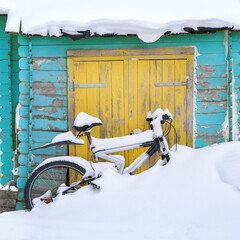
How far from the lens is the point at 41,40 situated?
462 centimetres

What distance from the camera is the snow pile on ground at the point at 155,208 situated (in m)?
2.41

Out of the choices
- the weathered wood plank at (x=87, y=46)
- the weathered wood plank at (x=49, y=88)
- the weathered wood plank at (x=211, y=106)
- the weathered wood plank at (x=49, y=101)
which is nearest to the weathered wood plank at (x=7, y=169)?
the weathered wood plank at (x=49, y=101)

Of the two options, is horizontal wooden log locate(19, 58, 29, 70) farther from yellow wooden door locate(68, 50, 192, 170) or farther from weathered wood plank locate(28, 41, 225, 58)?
yellow wooden door locate(68, 50, 192, 170)

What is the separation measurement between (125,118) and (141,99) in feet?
1.36

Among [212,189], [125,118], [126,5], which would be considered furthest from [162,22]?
[212,189]

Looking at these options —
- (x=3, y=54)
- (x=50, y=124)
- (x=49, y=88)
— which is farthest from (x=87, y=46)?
(x=3, y=54)

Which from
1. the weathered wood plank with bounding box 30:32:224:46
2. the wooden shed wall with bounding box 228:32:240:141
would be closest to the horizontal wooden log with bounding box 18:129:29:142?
the weathered wood plank with bounding box 30:32:224:46

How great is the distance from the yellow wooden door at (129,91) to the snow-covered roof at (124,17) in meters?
0.50

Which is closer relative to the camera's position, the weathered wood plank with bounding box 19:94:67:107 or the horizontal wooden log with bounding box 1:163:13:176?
the weathered wood plank with bounding box 19:94:67:107

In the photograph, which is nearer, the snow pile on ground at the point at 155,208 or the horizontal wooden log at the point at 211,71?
the snow pile on ground at the point at 155,208

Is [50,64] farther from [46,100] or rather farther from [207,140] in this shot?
[207,140]

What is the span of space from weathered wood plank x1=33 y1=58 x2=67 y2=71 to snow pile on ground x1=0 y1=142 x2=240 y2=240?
221 centimetres

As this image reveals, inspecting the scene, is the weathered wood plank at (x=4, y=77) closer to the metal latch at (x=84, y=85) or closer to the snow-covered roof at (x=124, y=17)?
the snow-covered roof at (x=124, y=17)

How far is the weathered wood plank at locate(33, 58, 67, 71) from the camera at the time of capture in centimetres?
463
